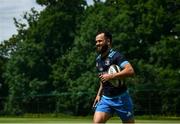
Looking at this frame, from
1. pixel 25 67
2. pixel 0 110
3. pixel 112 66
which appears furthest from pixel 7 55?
pixel 112 66

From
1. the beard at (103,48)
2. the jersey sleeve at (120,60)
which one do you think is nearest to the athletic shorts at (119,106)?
the jersey sleeve at (120,60)

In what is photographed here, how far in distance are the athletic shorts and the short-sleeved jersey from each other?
0.27 ft

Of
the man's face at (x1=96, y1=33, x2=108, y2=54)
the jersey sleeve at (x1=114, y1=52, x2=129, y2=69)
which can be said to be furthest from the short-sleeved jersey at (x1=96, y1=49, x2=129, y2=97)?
the man's face at (x1=96, y1=33, x2=108, y2=54)

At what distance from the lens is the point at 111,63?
30.5ft

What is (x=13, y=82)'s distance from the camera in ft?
249

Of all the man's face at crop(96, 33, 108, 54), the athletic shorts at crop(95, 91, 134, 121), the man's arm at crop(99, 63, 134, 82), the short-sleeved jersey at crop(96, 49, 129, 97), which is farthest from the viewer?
the athletic shorts at crop(95, 91, 134, 121)

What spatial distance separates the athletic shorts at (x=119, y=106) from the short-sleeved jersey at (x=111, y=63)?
8 cm

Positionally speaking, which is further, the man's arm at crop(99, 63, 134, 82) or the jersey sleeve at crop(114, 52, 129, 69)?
the jersey sleeve at crop(114, 52, 129, 69)

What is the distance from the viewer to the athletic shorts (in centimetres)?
941

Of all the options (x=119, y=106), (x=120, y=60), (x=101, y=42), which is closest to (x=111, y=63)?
(x=120, y=60)

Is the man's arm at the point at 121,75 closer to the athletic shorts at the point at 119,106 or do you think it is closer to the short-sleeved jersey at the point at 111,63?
the short-sleeved jersey at the point at 111,63

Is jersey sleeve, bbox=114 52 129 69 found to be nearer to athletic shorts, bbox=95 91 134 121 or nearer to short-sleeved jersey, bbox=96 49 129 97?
short-sleeved jersey, bbox=96 49 129 97

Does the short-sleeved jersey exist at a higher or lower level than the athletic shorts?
higher

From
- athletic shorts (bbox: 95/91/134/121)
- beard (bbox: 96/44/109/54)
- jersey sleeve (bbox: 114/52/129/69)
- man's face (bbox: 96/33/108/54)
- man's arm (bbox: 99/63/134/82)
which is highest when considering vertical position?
man's face (bbox: 96/33/108/54)
